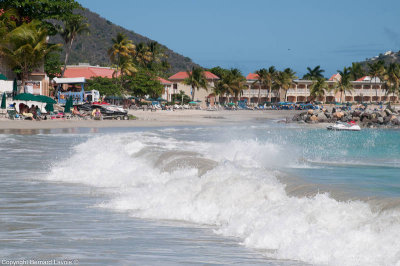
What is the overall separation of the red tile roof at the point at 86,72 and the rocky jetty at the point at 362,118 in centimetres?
3496

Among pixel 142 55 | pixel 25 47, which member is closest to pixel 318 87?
pixel 142 55

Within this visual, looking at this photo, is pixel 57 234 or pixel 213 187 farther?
pixel 213 187

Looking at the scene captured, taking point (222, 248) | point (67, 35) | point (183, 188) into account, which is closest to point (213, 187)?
point (183, 188)

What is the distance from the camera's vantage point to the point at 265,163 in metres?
17.9

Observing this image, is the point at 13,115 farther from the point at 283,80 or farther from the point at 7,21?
the point at 283,80

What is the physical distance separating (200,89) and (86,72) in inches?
1412

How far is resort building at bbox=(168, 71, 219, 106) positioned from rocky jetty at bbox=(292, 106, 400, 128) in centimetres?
5276

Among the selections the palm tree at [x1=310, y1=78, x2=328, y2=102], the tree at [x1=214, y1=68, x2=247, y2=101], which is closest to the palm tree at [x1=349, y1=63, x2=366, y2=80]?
the palm tree at [x1=310, y1=78, x2=328, y2=102]

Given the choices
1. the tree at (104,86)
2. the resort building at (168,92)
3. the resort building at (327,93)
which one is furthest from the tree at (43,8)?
the resort building at (327,93)

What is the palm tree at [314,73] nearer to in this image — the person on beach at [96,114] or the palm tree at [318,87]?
the palm tree at [318,87]

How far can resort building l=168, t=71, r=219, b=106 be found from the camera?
11636 cm

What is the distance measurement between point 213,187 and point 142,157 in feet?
22.9

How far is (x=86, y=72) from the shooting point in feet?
287

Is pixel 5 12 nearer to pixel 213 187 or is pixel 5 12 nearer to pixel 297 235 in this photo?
→ pixel 213 187
